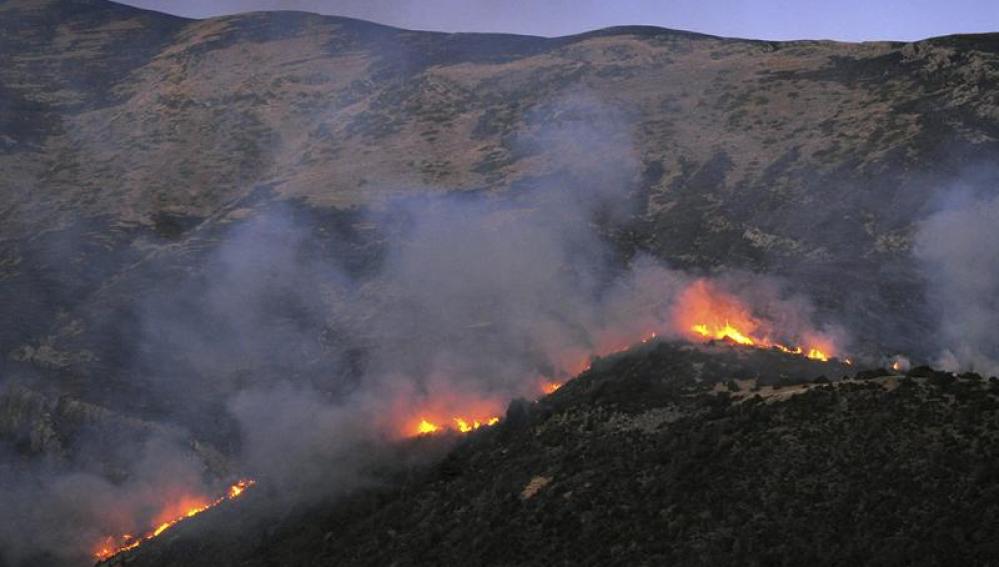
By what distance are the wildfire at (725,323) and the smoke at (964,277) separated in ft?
19.9

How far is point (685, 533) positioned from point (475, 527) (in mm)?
8483

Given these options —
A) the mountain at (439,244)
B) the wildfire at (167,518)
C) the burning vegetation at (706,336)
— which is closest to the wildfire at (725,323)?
the burning vegetation at (706,336)

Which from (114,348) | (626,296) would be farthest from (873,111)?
(114,348)

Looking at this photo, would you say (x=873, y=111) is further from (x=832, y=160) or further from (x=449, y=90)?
(x=449, y=90)

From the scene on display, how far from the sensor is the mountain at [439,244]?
51.9 metres

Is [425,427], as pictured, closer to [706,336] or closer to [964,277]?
[706,336]

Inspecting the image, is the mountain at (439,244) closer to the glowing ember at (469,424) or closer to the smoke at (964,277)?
the smoke at (964,277)

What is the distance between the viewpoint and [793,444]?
1292 inches

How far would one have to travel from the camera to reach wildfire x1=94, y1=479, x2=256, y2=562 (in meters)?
53.2

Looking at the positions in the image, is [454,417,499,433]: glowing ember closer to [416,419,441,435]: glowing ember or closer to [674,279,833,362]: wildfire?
[416,419,441,435]: glowing ember

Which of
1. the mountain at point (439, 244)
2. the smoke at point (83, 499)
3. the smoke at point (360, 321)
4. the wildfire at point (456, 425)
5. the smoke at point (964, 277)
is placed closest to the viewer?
the smoke at point (964, 277)

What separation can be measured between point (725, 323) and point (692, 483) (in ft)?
68.7

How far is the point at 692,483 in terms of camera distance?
3266cm

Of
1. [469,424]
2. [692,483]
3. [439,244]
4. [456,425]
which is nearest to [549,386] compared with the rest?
[469,424]
